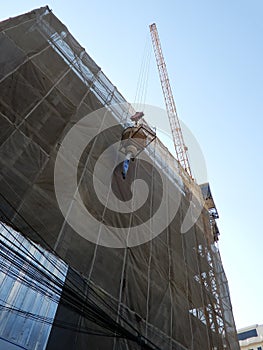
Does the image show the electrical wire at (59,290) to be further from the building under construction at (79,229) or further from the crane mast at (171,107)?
the crane mast at (171,107)

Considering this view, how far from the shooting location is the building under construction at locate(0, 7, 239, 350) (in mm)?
4605

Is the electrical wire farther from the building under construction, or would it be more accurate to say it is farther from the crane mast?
the crane mast

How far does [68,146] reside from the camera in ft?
22.4

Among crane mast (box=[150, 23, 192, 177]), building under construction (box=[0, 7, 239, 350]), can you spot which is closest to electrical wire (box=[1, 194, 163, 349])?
building under construction (box=[0, 7, 239, 350])

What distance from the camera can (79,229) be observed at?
5816mm

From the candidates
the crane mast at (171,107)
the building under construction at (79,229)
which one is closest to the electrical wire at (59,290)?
the building under construction at (79,229)

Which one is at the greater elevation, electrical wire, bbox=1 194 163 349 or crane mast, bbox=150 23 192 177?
crane mast, bbox=150 23 192 177

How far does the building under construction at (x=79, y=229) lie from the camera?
4605 millimetres

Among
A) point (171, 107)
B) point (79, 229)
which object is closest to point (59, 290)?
point (79, 229)

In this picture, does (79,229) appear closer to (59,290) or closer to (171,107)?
(59,290)

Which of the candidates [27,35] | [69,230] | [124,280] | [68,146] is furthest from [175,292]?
[27,35]

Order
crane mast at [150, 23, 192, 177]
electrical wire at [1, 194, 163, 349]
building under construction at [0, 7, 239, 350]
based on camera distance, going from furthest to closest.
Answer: crane mast at [150, 23, 192, 177]
building under construction at [0, 7, 239, 350]
electrical wire at [1, 194, 163, 349]

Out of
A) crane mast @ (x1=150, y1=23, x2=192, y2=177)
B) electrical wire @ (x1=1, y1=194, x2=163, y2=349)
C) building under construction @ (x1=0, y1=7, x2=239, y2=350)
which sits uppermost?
crane mast @ (x1=150, y1=23, x2=192, y2=177)

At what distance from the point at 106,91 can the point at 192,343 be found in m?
7.47
